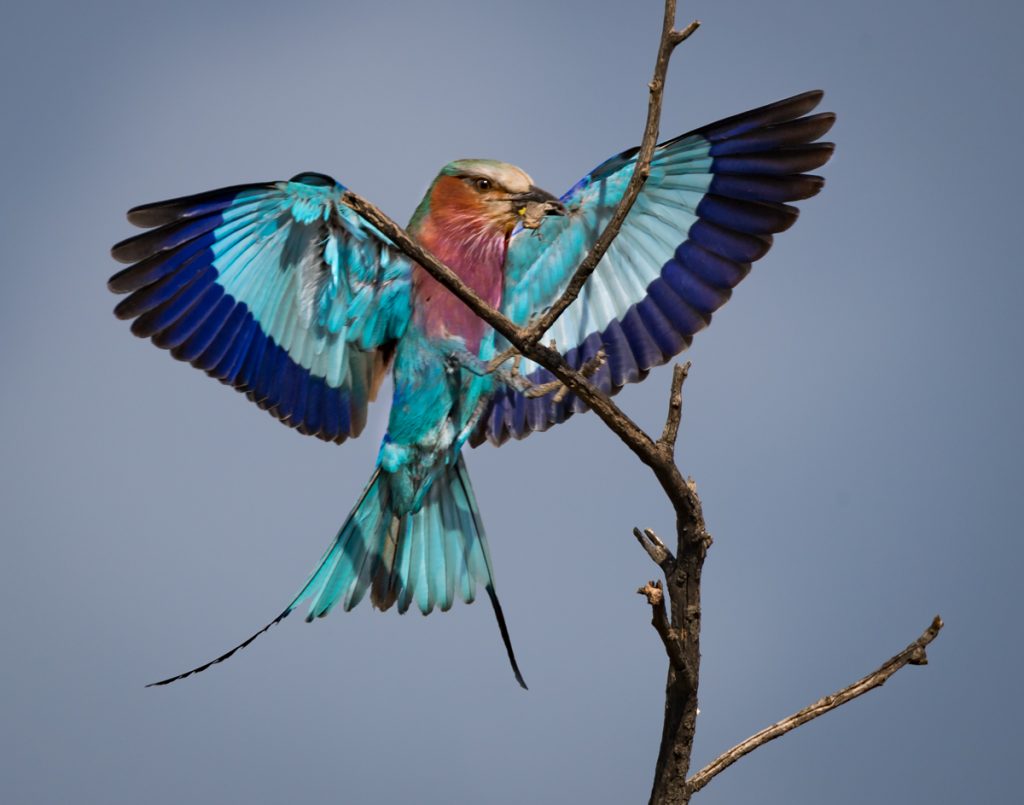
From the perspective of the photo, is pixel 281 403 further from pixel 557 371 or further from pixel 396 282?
pixel 557 371

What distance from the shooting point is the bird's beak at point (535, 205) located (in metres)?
2.85

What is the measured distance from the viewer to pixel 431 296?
113 inches

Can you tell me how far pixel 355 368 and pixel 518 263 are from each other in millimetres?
492

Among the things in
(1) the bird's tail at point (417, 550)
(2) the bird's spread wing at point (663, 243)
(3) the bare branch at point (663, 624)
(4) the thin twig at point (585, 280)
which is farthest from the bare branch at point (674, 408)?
(1) the bird's tail at point (417, 550)

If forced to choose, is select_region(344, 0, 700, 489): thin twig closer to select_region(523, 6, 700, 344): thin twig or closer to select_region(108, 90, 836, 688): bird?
select_region(523, 6, 700, 344): thin twig

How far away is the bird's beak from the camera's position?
2850mm

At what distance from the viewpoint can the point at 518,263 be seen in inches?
120

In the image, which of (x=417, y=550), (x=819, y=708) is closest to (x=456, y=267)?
(x=417, y=550)

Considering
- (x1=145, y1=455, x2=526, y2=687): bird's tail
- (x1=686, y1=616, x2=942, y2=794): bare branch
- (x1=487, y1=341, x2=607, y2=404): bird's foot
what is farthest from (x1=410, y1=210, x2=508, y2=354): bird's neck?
(x1=686, y1=616, x2=942, y2=794): bare branch

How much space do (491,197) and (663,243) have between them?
49cm

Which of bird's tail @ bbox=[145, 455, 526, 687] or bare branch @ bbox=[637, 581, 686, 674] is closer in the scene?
bare branch @ bbox=[637, 581, 686, 674]

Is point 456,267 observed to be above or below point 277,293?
above

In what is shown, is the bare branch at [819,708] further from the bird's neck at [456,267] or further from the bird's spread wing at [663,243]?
the bird's neck at [456,267]

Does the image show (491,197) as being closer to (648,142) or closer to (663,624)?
(648,142)
